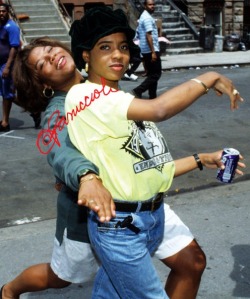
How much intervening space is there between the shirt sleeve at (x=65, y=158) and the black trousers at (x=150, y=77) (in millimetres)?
8190

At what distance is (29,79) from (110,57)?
0.59m

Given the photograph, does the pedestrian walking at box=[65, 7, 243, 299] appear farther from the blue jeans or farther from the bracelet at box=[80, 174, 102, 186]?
the bracelet at box=[80, 174, 102, 186]

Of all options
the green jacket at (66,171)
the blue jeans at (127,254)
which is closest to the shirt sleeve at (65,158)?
the green jacket at (66,171)

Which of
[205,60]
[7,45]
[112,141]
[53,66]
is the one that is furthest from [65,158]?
[205,60]

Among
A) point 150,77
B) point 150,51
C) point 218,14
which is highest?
point 150,51

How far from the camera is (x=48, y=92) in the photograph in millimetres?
3062

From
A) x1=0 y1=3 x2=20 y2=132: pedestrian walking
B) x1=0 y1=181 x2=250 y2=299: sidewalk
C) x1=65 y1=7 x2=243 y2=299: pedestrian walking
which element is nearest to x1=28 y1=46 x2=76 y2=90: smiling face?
x1=65 y1=7 x2=243 y2=299: pedestrian walking

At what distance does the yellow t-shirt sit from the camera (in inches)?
100.0

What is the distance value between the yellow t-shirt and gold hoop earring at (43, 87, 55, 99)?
1.37 ft

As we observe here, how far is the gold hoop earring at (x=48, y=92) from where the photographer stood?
305cm

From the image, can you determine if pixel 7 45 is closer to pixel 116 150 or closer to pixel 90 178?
pixel 116 150

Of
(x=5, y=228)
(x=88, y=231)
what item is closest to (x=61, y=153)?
(x=88, y=231)

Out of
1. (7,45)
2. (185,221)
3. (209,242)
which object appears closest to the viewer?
(209,242)

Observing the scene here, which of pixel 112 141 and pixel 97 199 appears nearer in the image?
pixel 97 199
